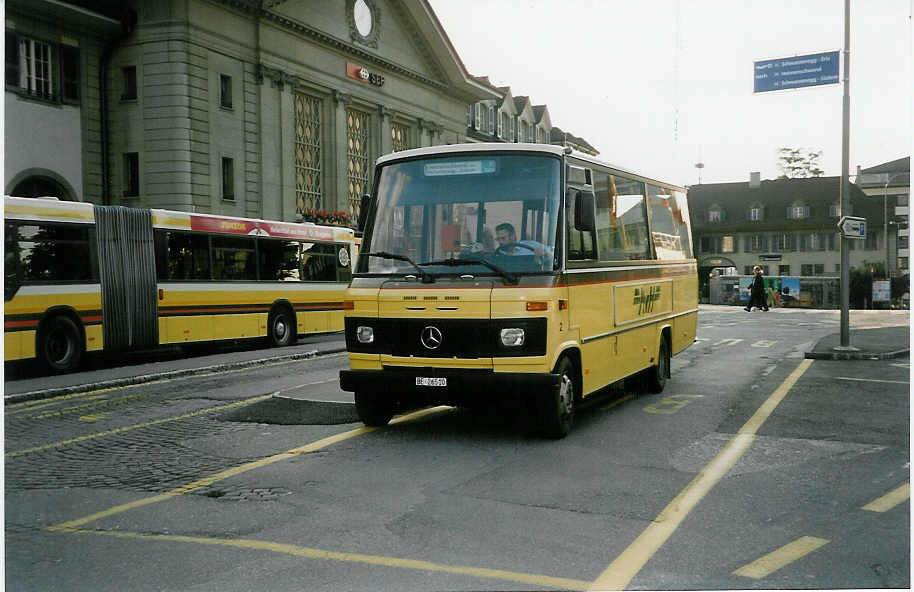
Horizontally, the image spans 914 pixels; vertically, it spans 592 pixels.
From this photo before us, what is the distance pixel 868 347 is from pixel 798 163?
224 feet

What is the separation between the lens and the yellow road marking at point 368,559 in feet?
15.2

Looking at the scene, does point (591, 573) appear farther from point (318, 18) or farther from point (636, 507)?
point (318, 18)

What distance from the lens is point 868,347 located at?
18047 mm

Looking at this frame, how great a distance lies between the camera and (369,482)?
22.2 ft

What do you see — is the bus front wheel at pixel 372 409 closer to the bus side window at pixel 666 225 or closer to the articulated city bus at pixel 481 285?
the articulated city bus at pixel 481 285

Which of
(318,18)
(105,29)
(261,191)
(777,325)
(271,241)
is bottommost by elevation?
(777,325)

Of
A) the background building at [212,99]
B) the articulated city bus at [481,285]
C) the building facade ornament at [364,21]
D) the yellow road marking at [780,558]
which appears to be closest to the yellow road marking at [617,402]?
the articulated city bus at [481,285]

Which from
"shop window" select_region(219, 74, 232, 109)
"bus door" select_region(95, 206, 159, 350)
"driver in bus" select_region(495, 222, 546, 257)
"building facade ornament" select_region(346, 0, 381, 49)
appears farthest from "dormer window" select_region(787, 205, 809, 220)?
"driver in bus" select_region(495, 222, 546, 257)

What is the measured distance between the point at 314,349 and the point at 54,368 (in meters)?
5.80

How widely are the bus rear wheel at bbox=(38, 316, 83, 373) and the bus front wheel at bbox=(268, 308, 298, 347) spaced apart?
19.4 ft

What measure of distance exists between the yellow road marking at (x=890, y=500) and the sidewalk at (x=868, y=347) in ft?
34.4

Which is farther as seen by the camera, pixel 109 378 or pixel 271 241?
pixel 271 241

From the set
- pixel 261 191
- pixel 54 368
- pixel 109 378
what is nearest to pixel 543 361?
pixel 109 378

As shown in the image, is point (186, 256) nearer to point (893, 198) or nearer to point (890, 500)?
point (890, 500)
